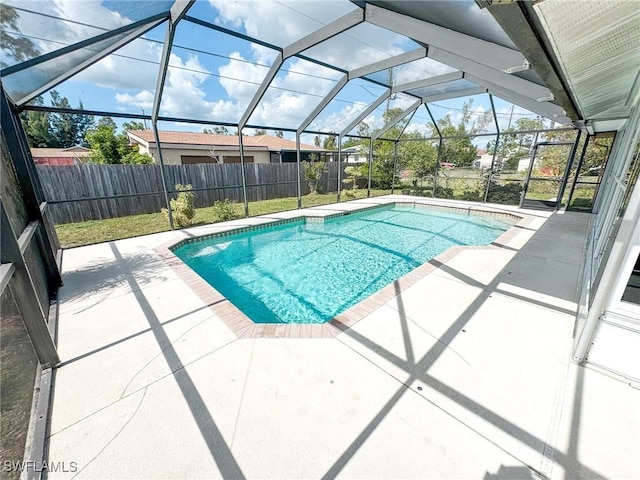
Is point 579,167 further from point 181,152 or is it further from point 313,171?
point 181,152

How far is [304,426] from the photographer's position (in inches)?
72.7

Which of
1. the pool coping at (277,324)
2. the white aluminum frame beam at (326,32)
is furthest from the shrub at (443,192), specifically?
the white aluminum frame beam at (326,32)

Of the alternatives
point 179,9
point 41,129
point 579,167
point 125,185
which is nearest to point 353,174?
point 579,167

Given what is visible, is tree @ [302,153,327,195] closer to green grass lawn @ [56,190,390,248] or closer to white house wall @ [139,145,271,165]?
green grass lawn @ [56,190,390,248]

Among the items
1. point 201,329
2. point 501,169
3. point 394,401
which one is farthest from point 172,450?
point 501,169

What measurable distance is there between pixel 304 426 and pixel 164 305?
2.51 metres

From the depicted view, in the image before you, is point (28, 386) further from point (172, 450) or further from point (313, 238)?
point (313, 238)

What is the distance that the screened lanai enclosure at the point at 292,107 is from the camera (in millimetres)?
1956

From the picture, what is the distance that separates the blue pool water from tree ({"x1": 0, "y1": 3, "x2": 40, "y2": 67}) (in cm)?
375

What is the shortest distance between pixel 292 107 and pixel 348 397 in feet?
27.9

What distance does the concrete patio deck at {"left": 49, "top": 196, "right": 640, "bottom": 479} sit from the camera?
163 centimetres

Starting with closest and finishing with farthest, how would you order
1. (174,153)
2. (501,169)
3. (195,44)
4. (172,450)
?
(172,450)
(195,44)
(501,169)
(174,153)

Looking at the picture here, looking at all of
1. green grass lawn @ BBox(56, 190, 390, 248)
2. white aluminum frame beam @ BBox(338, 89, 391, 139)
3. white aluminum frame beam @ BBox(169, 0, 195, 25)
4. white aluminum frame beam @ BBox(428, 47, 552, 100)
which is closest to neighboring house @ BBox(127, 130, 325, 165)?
white aluminum frame beam @ BBox(338, 89, 391, 139)

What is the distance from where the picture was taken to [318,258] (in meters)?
6.14
